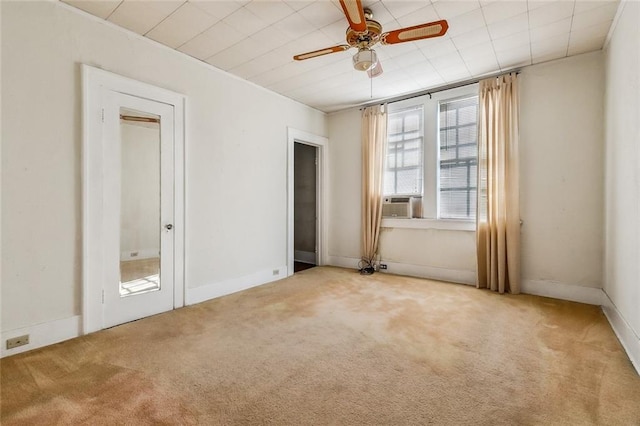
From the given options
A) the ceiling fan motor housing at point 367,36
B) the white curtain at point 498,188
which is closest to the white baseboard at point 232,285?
the white curtain at point 498,188

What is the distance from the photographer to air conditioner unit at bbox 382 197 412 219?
4859mm

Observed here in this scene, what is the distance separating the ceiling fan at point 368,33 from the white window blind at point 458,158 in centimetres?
206

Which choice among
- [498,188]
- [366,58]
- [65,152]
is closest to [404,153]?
[498,188]

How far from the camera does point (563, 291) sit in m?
3.64

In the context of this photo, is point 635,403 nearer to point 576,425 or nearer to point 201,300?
point 576,425

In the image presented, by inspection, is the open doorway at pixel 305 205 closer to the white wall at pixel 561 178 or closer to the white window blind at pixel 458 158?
the white window blind at pixel 458 158

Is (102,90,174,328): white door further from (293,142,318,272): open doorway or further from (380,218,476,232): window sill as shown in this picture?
(380,218,476,232): window sill

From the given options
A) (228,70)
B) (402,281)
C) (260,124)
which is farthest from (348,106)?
(402,281)

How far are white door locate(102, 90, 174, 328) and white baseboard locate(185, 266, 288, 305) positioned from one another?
28 cm

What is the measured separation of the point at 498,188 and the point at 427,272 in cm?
162

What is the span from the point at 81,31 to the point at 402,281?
4655 millimetres

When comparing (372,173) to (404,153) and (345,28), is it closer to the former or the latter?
(404,153)

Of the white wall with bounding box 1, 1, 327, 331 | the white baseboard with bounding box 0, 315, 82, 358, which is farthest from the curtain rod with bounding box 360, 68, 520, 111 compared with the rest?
the white baseboard with bounding box 0, 315, 82, 358

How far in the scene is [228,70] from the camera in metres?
3.85
